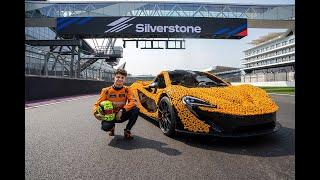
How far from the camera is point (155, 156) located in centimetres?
323

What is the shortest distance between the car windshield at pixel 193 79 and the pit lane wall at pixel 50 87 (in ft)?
26.1

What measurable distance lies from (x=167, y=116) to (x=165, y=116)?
0.09m

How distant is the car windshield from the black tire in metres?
0.59

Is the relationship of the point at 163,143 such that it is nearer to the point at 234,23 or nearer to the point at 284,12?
the point at 234,23

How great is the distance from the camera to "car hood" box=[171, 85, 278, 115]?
11.6ft

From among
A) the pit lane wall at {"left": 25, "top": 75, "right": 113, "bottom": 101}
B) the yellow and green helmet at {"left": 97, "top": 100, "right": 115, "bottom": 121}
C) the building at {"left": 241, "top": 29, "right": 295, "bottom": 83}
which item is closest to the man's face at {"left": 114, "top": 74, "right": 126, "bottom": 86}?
the yellow and green helmet at {"left": 97, "top": 100, "right": 115, "bottom": 121}

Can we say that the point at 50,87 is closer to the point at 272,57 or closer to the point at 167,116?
the point at 167,116

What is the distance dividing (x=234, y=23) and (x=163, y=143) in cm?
2287

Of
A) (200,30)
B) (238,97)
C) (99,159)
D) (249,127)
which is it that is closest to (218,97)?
(238,97)

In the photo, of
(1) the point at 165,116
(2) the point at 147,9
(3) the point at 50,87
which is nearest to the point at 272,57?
(2) the point at 147,9

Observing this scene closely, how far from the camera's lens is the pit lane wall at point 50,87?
11.5 meters
